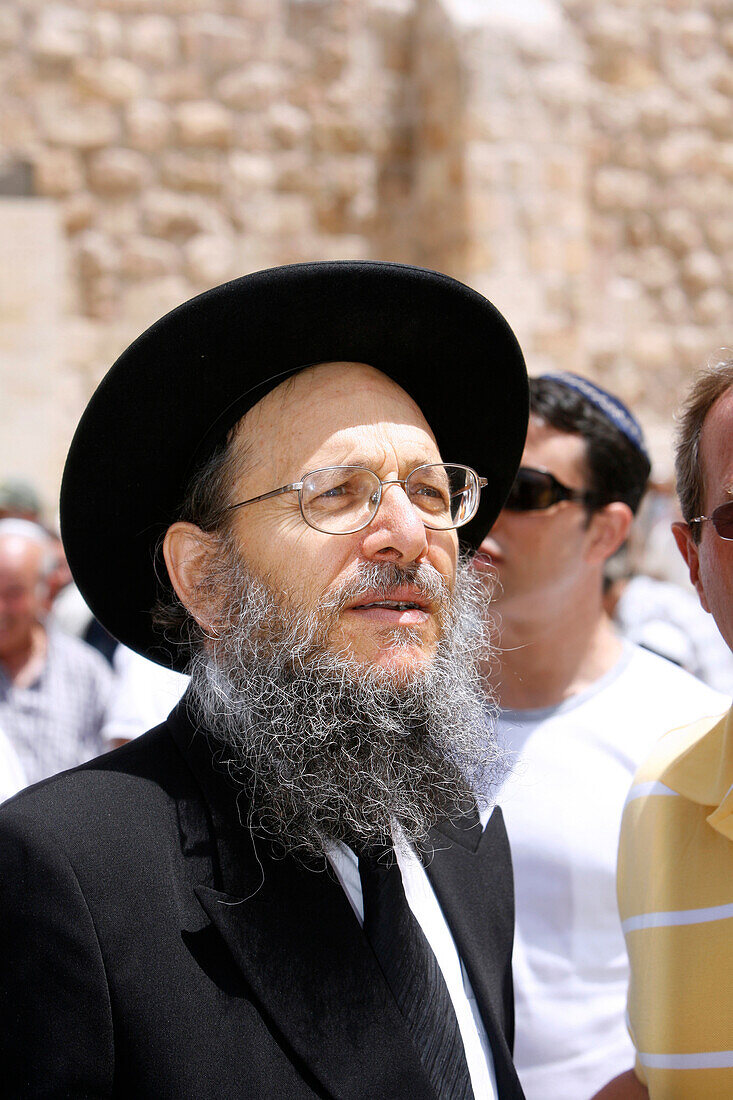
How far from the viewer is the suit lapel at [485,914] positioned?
1.53 m

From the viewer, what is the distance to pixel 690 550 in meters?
1.74

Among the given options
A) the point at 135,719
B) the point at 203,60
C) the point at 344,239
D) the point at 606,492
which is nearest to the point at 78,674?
the point at 135,719

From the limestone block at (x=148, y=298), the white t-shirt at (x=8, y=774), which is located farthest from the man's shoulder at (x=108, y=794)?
the limestone block at (x=148, y=298)

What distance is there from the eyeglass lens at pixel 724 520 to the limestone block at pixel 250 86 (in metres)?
6.44

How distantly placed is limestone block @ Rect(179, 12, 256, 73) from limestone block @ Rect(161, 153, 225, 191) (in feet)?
2.03

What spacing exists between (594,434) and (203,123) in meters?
5.33

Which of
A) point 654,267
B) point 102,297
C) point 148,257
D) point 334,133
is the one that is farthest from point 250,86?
point 654,267

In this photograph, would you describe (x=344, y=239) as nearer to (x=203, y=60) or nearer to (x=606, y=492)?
(x=203, y=60)

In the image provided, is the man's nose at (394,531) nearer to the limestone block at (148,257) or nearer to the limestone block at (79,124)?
the limestone block at (148,257)

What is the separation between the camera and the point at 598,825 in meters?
2.20

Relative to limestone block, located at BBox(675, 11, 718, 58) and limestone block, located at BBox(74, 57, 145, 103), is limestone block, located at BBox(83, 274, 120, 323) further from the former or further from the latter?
limestone block, located at BBox(675, 11, 718, 58)

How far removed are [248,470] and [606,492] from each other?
1412mm

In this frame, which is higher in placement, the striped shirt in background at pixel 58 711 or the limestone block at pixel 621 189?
the limestone block at pixel 621 189

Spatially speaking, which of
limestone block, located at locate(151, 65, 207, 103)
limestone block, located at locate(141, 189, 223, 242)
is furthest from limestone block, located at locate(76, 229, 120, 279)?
limestone block, located at locate(151, 65, 207, 103)
